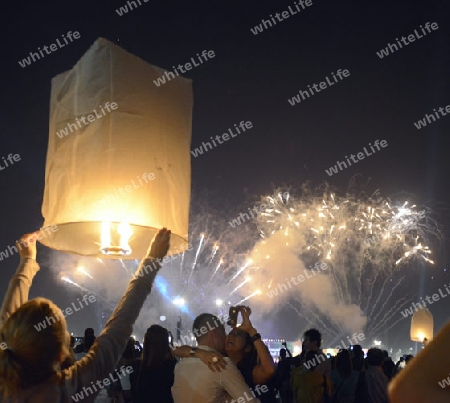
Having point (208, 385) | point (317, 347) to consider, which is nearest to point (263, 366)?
point (208, 385)

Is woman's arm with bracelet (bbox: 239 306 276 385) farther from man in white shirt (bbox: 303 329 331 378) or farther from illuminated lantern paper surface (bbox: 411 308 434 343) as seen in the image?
illuminated lantern paper surface (bbox: 411 308 434 343)

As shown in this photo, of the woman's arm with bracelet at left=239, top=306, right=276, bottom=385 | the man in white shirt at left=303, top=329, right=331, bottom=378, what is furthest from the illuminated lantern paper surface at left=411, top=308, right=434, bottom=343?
the woman's arm with bracelet at left=239, top=306, right=276, bottom=385

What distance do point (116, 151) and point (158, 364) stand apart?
7.87 ft

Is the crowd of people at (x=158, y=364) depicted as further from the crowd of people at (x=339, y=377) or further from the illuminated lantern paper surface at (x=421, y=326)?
the illuminated lantern paper surface at (x=421, y=326)

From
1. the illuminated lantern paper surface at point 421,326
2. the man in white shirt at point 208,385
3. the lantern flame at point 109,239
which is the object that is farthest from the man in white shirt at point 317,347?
the illuminated lantern paper surface at point 421,326

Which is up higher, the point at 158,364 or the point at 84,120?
the point at 84,120

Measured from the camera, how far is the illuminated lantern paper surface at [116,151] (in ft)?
10.8

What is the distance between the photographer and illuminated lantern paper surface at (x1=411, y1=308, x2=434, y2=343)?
48.0 feet

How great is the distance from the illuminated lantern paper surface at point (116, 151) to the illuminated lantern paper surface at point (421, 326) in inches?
505

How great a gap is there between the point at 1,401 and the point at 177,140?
1.97 meters

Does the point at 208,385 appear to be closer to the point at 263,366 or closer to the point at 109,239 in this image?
the point at 263,366

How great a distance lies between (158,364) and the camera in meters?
4.86

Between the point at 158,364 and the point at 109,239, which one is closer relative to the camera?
the point at 109,239

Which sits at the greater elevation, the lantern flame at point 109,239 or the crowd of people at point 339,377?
the lantern flame at point 109,239
